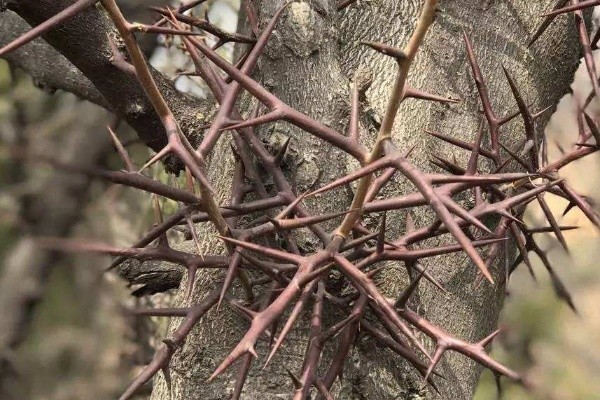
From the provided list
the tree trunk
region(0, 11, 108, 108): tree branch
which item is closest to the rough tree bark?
the tree trunk

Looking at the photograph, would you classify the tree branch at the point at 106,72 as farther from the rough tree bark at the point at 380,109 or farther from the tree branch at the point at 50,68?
the tree branch at the point at 50,68


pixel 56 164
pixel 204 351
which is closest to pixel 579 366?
pixel 204 351

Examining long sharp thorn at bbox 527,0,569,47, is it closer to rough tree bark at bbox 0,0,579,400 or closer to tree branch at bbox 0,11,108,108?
rough tree bark at bbox 0,0,579,400

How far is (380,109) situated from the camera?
0.70m

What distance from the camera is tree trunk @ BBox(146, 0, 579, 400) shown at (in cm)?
62

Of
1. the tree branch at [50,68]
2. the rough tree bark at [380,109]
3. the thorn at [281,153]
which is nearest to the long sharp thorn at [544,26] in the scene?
the rough tree bark at [380,109]

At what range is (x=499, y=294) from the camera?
74 cm

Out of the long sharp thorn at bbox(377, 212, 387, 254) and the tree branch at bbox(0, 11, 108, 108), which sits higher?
the tree branch at bbox(0, 11, 108, 108)

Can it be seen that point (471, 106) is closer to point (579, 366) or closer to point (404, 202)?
point (404, 202)

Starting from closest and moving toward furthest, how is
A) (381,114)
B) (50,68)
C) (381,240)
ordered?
1. (381,240)
2. (381,114)
3. (50,68)

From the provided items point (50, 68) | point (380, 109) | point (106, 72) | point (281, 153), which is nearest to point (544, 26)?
point (380, 109)

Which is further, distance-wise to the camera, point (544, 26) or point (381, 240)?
point (544, 26)

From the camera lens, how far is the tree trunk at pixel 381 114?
2.02 feet

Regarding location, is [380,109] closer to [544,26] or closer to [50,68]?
[544,26]
